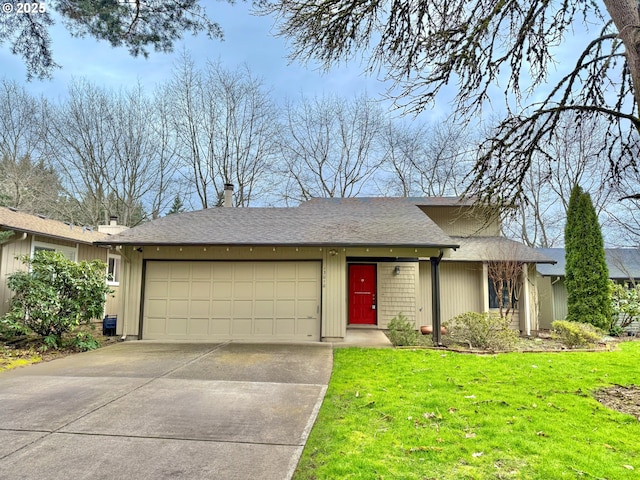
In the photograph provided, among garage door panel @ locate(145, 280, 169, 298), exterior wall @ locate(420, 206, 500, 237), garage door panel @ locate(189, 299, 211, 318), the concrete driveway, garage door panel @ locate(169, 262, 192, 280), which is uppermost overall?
exterior wall @ locate(420, 206, 500, 237)

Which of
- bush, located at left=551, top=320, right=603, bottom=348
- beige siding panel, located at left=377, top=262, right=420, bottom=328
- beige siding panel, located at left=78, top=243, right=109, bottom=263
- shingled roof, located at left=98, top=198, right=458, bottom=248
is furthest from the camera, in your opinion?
beige siding panel, located at left=78, top=243, right=109, bottom=263

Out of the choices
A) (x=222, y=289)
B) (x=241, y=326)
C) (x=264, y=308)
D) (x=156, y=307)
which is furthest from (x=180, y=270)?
(x=264, y=308)

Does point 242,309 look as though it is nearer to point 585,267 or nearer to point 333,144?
point 585,267

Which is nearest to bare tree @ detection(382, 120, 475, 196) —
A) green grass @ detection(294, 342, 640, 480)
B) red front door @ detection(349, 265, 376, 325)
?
red front door @ detection(349, 265, 376, 325)

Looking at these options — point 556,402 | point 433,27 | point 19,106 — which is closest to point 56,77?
point 433,27

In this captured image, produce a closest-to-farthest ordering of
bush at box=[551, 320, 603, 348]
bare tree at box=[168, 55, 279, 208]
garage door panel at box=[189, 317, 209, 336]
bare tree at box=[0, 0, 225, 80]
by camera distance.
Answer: bare tree at box=[0, 0, 225, 80], bush at box=[551, 320, 603, 348], garage door panel at box=[189, 317, 209, 336], bare tree at box=[168, 55, 279, 208]

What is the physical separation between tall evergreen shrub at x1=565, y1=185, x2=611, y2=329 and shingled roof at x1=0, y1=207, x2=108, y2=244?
15.3 m

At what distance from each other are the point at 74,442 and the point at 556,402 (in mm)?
5378

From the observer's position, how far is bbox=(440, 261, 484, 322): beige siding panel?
476 inches

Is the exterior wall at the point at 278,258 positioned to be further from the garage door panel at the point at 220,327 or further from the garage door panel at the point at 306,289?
the garage door panel at the point at 220,327

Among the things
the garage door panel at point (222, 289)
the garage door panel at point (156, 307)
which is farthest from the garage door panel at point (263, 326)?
the garage door panel at point (156, 307)

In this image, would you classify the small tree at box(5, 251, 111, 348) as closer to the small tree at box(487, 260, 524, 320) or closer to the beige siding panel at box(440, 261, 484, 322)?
the beige siding panel at box(440, 261, 484, 322)

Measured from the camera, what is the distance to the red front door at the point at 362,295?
12.0 meters

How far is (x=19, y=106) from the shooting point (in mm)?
19781
